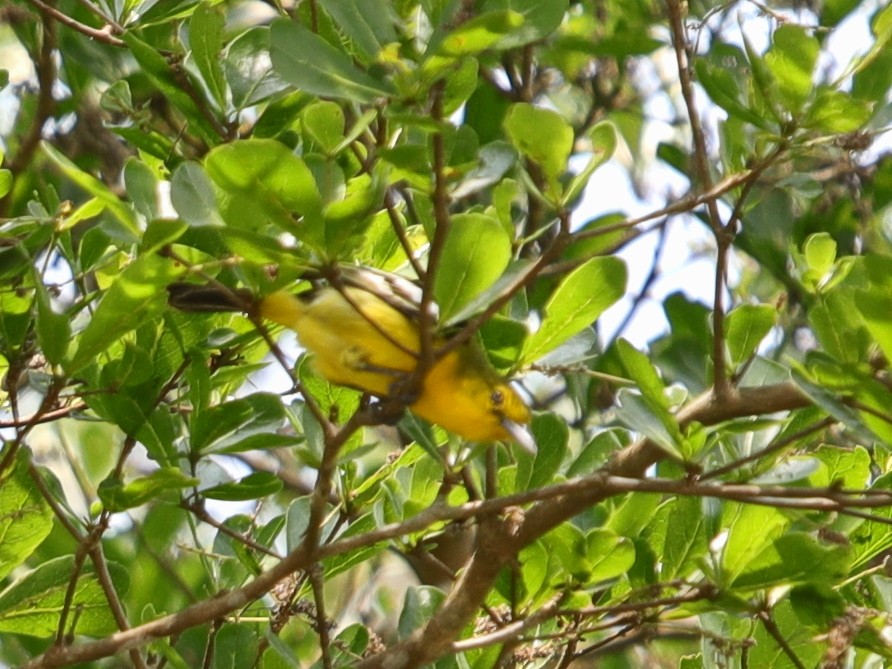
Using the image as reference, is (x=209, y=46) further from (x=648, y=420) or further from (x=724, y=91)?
(x=648, y=420)

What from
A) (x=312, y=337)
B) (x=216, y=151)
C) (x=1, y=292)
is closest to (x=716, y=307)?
(x=216, y=151)

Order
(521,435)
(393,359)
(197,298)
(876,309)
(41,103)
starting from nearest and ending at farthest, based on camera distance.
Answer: (876,309)
(197,298)
(521,435)
(393,359)
(41,103)

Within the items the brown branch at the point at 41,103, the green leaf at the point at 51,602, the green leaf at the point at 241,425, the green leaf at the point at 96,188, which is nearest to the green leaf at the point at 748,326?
the green leaf at the point at 241,425

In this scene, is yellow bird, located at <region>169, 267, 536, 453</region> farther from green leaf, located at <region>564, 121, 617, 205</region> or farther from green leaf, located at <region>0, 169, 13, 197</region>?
green leaf, located at <region>564, 121, 617, 205</region>

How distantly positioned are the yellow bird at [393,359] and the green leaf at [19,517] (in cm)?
44

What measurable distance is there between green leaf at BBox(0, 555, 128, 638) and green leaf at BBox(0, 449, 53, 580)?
4 cm

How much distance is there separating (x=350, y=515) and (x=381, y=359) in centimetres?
38

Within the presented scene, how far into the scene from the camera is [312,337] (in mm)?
Answer: 2775

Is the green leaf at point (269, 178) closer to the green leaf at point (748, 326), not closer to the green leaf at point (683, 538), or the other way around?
the green leaf at point (748, 326)

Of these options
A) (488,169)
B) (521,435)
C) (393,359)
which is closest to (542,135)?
(488,169)

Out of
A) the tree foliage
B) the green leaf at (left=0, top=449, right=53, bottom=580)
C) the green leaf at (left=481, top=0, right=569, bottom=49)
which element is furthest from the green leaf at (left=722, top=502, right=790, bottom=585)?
the green leaf at (left=0, top=449, right=53, bottom=580)

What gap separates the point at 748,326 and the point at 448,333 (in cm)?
57

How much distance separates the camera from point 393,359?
9.28ft

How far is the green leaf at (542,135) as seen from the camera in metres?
1.80
